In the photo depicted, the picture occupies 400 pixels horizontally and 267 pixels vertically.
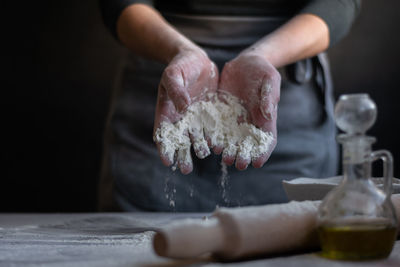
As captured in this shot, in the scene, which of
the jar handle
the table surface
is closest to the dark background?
the table surface

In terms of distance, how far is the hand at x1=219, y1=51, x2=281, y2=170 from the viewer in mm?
922

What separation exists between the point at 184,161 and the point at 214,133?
9 centimetres

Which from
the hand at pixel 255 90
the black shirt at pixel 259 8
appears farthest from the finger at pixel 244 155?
the black shirt at pixel 259 8

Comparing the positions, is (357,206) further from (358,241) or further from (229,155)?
(229,155)

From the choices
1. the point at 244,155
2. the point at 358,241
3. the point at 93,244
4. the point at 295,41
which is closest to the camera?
the point at 358,241

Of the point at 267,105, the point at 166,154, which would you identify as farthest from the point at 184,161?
the point at 267,105

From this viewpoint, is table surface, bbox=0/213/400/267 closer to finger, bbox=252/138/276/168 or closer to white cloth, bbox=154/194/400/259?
white cloth, bbox=154/194/400/259

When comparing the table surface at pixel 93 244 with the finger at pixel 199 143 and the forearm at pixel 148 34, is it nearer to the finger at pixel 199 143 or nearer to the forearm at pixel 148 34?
the finger at pixel 199 143

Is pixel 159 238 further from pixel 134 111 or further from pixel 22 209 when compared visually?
pixel 22 209

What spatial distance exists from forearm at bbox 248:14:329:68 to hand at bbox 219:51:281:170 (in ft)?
0.29

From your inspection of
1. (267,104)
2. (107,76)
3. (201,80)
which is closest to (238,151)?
(267,104)

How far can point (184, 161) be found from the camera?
3.06 ft

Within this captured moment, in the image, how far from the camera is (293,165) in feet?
4.47

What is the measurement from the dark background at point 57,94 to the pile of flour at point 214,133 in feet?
5.15
